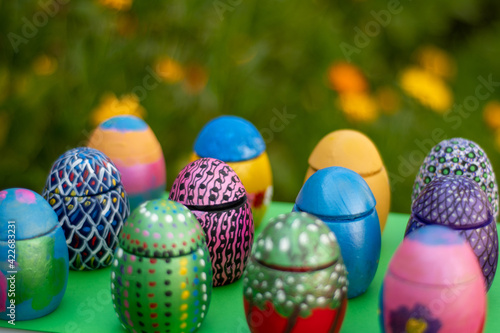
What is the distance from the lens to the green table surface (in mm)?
1272

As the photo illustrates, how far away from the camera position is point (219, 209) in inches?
54.5

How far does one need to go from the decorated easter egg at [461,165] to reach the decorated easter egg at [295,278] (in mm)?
487

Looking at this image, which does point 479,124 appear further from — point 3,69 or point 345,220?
point 3,69

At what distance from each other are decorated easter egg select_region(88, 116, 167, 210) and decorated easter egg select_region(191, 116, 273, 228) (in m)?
0.13

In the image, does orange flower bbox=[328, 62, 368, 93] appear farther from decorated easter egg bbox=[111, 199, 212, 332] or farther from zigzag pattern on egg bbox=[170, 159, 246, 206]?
decorated easter egg bbox=[111, 199, 212, 332]

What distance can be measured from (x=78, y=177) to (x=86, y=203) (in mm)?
57

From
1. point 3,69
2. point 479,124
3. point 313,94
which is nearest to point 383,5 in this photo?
point 313,94

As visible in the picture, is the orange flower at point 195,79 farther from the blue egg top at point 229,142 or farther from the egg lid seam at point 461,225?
the egg lid seam at point 461,225

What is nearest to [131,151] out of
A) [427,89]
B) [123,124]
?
[123,124]

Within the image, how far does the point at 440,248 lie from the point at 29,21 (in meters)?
1.52

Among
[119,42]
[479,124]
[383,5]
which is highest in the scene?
[383,5]

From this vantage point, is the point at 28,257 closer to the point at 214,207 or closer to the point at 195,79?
the point at 214,207

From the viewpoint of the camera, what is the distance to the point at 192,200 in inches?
54.1

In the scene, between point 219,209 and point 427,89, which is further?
point 427,89
